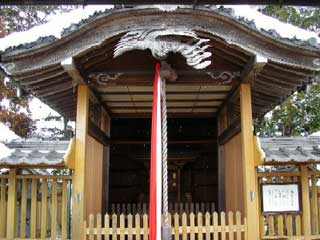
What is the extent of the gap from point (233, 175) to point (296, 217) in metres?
1.77

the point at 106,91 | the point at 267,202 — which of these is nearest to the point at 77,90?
the point at 106,91

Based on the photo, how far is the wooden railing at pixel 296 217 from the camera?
6488 millimetres

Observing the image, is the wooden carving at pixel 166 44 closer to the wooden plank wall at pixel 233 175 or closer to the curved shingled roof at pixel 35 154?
the curved shingled roof at pixel 35 154

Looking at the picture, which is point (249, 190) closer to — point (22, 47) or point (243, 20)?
point (243, 20)

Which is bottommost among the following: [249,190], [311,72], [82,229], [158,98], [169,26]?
[82,229]

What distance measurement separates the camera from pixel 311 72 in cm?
646

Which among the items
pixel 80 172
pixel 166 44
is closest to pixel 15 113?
pixel 80 172

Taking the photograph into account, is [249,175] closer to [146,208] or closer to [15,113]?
[146,208]

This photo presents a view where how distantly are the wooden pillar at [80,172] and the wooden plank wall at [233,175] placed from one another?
2.68 m

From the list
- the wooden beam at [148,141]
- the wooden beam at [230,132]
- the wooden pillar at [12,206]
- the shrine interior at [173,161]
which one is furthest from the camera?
the shrine interior at [173,161]

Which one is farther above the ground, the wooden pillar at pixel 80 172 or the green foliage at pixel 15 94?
the green foliage at pixel 15 94

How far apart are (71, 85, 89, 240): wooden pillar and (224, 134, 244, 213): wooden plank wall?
268cm

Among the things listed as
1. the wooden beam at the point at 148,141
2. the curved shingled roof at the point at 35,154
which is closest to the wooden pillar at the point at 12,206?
the curved shingled roof at the point at 35,154

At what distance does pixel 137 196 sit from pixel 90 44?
5889mm
